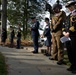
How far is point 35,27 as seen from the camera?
14.0 metres

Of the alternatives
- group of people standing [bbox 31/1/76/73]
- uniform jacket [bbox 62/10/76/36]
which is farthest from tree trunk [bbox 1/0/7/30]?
uniform jacket [bbox 62/10/76/36]

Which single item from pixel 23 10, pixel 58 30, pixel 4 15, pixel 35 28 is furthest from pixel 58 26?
pixel 23 10

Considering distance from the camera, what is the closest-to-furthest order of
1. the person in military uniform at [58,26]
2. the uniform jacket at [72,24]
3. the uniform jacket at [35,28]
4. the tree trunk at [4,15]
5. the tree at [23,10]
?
the uniform jacket at [72,24], the person in military uniform at [58,26], the uniform jacket at [35,28], the tree trunk at [4,15], the tree at [23,10]

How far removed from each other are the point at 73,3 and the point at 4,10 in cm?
2253

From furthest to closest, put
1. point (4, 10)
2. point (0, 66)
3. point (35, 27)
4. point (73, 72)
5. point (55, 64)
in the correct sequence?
point (4, 10)
point (35, 27)
point (55, 64)
point (0, 66)
point (73, 72)

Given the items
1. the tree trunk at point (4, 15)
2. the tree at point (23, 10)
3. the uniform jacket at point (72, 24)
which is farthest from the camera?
the tree at point (23, 10)

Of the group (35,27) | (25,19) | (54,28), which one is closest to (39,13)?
(25,19)

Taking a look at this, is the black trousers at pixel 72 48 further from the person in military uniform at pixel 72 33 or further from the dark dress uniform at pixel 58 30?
the dark dress uniform at pixel 58 30

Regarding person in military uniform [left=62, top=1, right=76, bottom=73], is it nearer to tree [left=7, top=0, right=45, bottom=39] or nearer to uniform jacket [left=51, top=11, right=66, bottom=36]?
uniform jacket [left=51, top=11, right=66, bottom=36]

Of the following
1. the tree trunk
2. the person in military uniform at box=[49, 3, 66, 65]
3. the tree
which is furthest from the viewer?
the tree

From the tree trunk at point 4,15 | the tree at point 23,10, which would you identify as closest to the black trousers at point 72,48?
the tree trunk at point 4,15

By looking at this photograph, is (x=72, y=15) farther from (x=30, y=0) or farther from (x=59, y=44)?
(x=30, y=0)

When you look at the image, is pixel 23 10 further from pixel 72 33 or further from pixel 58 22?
pixel 72 33

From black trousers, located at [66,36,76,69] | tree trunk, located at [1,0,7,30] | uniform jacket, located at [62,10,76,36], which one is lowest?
Answer: black trousers, located at [66,36,76,69]
